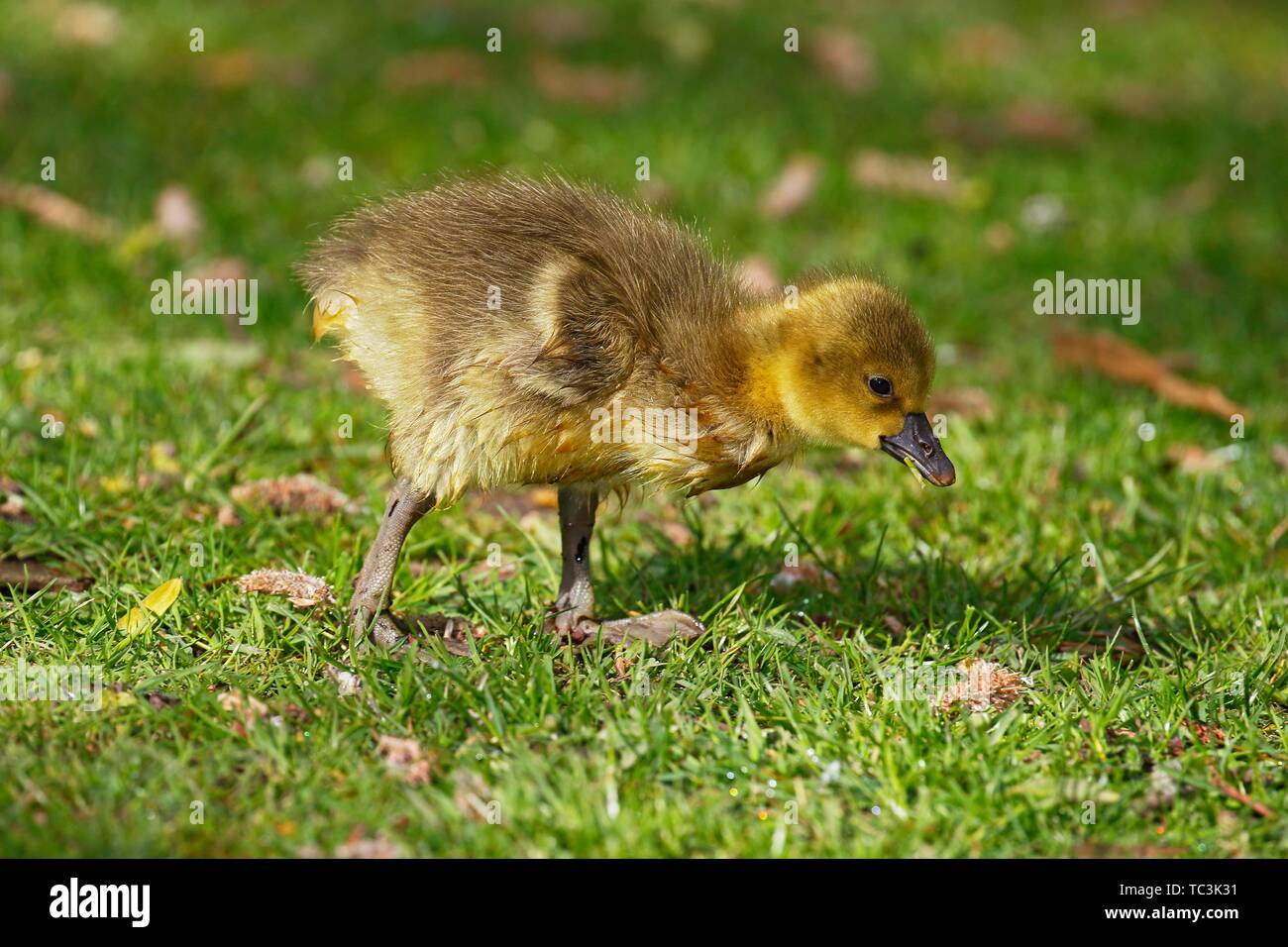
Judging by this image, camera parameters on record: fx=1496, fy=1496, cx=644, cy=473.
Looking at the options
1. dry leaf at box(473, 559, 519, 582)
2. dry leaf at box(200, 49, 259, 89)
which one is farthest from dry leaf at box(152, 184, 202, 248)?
dry leaf at box(473, 559, 519, 582)

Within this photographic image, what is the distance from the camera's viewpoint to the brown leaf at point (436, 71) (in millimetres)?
8914

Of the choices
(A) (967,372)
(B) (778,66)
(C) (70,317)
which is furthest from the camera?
(B) (778,66)

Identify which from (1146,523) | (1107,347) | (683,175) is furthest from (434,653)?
(683,175)

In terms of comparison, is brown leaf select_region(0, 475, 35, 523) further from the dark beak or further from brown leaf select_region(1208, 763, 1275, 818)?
brown leaf select_region(1208, 763, 1275, 818)

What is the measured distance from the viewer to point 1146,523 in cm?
541

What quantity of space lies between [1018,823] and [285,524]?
249 centimetres

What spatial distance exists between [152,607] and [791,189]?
4.88 meters

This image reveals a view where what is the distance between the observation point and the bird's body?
3.84 m

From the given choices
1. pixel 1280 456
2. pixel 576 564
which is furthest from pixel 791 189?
pixel 576 564

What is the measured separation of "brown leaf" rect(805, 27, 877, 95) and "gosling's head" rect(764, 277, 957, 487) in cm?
594

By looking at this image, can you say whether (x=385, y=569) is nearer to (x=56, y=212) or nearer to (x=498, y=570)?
(x=498, y=570)

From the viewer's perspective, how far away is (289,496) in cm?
494

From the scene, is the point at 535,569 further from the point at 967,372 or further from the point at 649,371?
the point at 967,372

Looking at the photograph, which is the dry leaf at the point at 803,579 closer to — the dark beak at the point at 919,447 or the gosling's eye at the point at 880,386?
the dark beak at the point at 919,447
